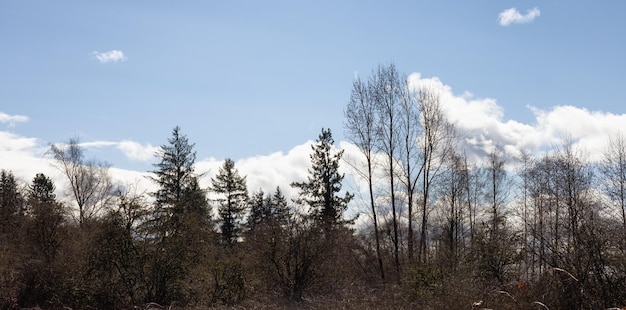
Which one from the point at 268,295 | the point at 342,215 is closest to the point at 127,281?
Answer: the point at 268,295

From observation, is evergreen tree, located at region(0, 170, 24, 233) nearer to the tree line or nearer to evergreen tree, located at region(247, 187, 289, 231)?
the tree line

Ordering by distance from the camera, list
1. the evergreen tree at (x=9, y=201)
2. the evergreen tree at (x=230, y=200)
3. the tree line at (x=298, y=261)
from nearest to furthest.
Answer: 1. the tree line at (x=298, y=261)
2. the evergreen tree at (x=9, y=201)
3. the evergreen tree at (x=230, y=200)

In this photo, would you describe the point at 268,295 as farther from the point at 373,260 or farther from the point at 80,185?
the point at 80,185

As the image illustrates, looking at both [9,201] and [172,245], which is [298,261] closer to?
[172,245]

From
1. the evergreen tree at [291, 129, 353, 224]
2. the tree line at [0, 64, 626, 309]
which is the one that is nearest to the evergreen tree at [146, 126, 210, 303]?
the tree line at [0, 64, 626, 309]

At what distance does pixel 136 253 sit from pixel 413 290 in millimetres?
7835

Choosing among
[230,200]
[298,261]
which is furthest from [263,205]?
[298,261]

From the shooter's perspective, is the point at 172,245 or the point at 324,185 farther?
the point at 324,185

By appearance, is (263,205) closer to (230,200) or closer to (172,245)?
(230,200)

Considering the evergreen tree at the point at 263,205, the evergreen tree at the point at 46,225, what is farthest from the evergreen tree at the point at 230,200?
the evergreen tree at the point at 46,225

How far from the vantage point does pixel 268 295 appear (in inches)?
702

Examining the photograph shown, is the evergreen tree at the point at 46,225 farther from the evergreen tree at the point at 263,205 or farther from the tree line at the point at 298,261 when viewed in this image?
the evergreen tree at the point at 263,205

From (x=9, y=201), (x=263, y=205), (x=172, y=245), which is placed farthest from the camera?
(x=263, y=205)

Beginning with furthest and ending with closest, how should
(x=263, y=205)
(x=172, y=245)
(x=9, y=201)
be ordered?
(x=263, y=205) < (x=9, y=201) < (x=172, y=245)
